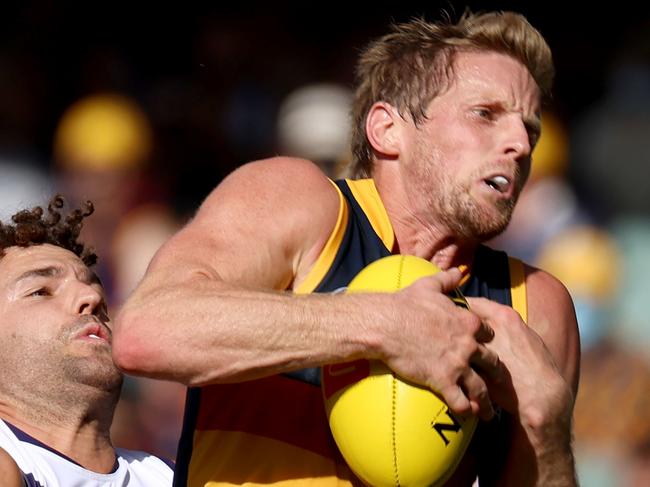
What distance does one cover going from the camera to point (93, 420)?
445 cm

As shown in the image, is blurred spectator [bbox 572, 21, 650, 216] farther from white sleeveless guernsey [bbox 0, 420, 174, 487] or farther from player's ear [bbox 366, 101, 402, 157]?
white sleeveless guernsey [bbox 0, 420, 174, 487]

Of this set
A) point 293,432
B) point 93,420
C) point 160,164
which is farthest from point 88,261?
point 160,164

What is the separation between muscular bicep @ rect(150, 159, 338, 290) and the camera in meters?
3.43

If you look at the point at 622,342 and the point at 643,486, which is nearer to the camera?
the point at 643,486

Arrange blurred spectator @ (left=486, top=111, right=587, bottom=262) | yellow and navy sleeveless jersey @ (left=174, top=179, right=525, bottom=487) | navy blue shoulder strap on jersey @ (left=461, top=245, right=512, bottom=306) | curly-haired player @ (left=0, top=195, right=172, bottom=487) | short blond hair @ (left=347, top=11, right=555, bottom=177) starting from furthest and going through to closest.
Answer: blurred spectator @ (left=486, top=111, right=587, bottom=262)
curly-haired player @ (left=0, top=195, right=172, bottom=487)
short blond hair @ (left=347, top=11, right=555, bottom=177)
navy blue shoulder strap on jersey @ (left=461, top=245, right=512, bottom=306)
yellow and navy sleeveless jersey @ (left=174, top=179, right=525, bottom=487)

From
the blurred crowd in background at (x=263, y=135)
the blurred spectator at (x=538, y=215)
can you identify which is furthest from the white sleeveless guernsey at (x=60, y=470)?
the blurred spectator at (x=538, y=215)

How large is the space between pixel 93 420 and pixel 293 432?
1102 millimetres

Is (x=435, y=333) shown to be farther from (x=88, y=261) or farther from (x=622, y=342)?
(x=622, y=342)

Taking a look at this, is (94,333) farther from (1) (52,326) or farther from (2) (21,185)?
(2) (21,185)

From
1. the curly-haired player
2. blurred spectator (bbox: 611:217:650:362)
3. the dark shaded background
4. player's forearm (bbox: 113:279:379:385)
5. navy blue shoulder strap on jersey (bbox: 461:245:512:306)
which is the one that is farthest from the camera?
the dark shaded background

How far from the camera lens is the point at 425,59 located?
4.18 metres

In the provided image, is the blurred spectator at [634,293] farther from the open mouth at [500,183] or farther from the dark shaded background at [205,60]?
the open mouth at [500,183]

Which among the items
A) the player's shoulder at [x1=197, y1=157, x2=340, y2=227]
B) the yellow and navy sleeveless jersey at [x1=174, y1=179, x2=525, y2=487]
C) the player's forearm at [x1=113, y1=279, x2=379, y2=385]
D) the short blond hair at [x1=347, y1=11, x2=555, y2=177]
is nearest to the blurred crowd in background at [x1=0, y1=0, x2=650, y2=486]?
the short blond hair at [x1=347, y1=11, x2=555, y2=177]

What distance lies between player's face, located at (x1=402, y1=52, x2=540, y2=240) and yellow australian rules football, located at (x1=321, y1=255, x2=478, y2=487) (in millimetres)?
561
